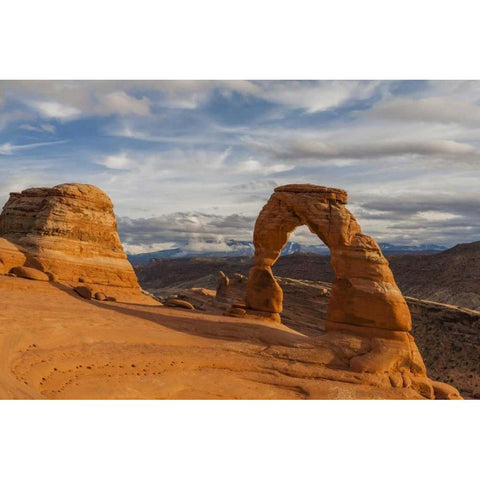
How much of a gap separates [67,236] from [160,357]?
13.8 m

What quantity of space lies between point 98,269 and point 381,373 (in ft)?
54.7

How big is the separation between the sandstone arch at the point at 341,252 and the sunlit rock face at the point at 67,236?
9.51 metres

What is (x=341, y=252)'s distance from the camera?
1917 centimetres

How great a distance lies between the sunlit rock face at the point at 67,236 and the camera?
24.0m

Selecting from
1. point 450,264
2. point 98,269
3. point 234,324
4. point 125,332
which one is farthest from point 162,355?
point 450,264

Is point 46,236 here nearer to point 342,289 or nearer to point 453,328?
point 342,289

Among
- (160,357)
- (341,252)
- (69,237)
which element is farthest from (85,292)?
(341,252)

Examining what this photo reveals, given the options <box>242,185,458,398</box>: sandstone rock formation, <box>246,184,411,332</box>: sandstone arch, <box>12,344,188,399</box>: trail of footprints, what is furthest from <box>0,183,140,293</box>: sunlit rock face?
<box>12,344,188,399</box>: trail of footprints

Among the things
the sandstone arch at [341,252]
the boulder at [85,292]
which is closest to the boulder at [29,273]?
the boulder at [85,292]

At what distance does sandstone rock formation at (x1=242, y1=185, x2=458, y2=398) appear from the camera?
1694cm

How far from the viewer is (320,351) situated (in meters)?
16.9

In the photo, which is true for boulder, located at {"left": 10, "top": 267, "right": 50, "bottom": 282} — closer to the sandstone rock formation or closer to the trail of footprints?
the trail of footprints

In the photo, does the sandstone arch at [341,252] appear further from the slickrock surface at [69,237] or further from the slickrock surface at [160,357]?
the slickrock surface at [69,237]

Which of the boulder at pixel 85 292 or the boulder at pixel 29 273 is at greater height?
the boulder at pixel 29 273
